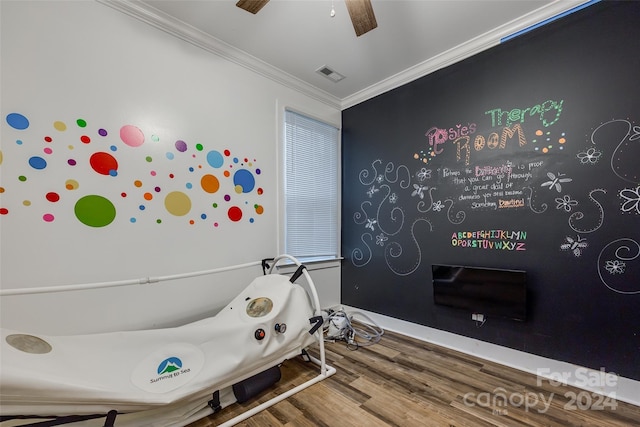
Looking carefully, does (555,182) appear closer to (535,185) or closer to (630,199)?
(535,185)

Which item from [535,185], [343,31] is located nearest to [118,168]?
[343,31]

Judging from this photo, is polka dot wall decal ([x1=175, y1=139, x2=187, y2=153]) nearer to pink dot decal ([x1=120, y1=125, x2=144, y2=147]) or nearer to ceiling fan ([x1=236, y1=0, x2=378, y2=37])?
pink dot decal ([x1=120, y1=125, x2=144, y2=147])

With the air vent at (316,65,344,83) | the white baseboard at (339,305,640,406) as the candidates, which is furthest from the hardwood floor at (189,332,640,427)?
the air vent at (316,65,344,83)

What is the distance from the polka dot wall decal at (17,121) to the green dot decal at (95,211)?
494 millimetres

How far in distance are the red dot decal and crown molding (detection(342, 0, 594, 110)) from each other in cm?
201

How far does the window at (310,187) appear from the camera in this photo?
2.93m

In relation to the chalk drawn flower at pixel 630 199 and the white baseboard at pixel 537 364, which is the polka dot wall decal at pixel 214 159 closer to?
the white baseboard at pixel 537 364

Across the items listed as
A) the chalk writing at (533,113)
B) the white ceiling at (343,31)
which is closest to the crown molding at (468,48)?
the white ceiling at (343,31)

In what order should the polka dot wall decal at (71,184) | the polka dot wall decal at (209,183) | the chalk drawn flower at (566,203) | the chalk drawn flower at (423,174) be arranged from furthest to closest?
the chalk drawn flower at (423,174) < the polka dot wall decal at (209,183) < the chalk drawn flower at (566,203) < the polka dot wall decal at (71,184)

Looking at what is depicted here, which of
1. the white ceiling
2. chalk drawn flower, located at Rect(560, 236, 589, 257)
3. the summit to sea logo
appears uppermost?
the white ceiling

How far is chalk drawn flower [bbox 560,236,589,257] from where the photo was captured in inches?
73.7

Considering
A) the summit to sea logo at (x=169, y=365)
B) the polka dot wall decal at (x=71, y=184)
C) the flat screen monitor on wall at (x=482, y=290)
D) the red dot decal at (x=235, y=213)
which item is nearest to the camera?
the summit to sea logo at (x=169, y=365)

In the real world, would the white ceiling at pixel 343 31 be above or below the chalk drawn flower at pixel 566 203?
above

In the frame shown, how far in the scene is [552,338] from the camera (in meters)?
1.98
